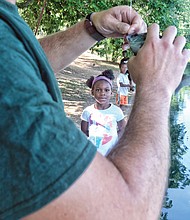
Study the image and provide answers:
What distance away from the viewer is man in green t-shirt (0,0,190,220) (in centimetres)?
60

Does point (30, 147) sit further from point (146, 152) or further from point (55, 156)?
point (146, 152)

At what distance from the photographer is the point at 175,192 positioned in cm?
246

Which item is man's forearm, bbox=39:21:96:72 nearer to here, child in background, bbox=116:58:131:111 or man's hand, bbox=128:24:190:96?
man's hand, bbox=128:24:190:96

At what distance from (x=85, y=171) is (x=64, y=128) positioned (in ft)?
0.25

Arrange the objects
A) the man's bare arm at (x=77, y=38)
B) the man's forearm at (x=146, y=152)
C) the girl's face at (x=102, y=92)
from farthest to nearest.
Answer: the girl's face at (x=102, y=92) → the man's bare arm at (x=77, y=38) → the man's forearm at (x=146, y=152)

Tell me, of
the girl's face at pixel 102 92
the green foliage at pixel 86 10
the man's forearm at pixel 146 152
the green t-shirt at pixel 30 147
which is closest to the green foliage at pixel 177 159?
the girl's face at pixel 102 92

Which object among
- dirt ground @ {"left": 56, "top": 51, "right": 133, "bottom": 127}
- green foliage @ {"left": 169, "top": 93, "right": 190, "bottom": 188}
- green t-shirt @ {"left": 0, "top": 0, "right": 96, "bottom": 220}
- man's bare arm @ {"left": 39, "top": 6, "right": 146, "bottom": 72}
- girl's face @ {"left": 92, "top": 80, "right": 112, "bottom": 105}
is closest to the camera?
green t-shirt @ {"left": 0, "top": 0, "right": 96, "bottom": 220}

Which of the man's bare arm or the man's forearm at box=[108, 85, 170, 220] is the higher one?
the man's bare arm

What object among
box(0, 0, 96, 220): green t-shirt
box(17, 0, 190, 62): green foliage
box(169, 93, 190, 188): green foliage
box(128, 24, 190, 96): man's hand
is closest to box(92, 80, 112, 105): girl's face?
box(169, 93, 190, 188): green foliage

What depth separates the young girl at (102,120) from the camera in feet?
9.88

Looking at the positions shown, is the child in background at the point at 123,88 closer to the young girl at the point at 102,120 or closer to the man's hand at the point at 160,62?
the young girl at the point at 102,120

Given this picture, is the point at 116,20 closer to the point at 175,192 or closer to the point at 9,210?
the point at 9,210

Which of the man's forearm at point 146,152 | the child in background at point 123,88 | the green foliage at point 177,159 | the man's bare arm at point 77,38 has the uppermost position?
the man's bare arm at point 77,38

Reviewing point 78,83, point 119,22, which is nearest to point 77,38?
point 119,22
